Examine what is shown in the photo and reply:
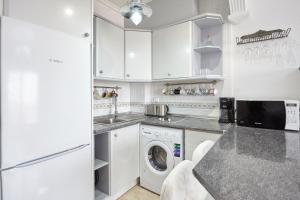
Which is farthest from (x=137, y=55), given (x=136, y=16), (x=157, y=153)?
(x=157, y=153)

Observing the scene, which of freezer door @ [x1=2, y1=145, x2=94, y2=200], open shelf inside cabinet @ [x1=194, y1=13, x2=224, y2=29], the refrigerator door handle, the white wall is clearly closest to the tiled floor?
freezer door @ [x1=2, y1=145, x2=94, y2=200]

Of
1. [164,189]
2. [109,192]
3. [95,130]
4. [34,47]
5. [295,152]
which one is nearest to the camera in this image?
[164,189]

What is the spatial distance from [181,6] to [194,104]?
1.28 metres

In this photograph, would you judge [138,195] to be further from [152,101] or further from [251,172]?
[251,172]

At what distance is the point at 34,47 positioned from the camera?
1.10 metres

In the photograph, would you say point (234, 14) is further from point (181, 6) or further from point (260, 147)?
point (260, 147)

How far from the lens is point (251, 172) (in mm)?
660

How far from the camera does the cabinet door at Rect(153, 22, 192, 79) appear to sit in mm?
2068

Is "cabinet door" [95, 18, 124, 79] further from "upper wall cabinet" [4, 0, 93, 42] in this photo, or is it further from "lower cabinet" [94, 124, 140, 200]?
"lower cabinet" [94, 124, 140, 200]

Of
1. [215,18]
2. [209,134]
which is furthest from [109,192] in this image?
[215,18]

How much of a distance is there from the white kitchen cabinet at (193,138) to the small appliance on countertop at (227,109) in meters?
0.40

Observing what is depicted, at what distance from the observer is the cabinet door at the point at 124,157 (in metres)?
1.83

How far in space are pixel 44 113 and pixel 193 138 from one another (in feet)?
4.39

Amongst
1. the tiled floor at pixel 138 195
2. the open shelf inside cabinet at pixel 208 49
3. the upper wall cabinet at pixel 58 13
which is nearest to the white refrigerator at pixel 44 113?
the upper wall cabinet at pixel 58 13
